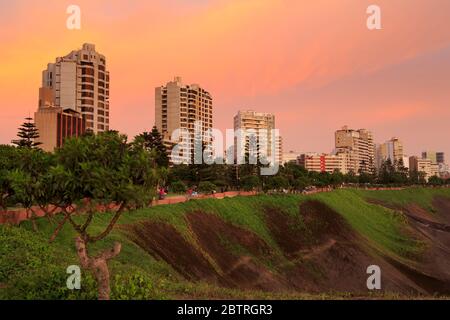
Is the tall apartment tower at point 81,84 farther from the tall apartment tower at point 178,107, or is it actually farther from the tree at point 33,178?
the tree at point 33,178

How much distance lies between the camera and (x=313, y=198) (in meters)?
72.3

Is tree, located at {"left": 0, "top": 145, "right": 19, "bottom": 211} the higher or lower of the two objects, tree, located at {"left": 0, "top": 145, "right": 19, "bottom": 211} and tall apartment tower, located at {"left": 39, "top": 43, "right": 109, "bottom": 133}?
the lower

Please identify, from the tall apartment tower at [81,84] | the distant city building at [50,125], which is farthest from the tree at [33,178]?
the tall apartment tower at [81,84]

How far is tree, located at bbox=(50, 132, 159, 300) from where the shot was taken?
1488 cm

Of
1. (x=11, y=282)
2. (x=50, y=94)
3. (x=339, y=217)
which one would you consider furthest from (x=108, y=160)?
(x=50, y=94)

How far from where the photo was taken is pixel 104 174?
14.9 meters

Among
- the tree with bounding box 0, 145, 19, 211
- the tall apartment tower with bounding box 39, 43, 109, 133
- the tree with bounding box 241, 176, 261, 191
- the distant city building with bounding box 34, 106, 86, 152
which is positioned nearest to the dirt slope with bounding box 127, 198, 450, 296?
the tree with bounding box 0, 145, 19, 211

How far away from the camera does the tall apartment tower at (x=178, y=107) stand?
167 m

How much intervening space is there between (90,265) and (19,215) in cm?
1892

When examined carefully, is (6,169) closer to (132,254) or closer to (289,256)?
(132,254)

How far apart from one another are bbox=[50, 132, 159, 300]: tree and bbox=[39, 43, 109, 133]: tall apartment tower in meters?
93.9

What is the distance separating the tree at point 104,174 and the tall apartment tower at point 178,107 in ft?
484

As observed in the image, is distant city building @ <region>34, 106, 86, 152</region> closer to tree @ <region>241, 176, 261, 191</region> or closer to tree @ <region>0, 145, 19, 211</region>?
tree @ <region>241, 176, 261, 191</region>
